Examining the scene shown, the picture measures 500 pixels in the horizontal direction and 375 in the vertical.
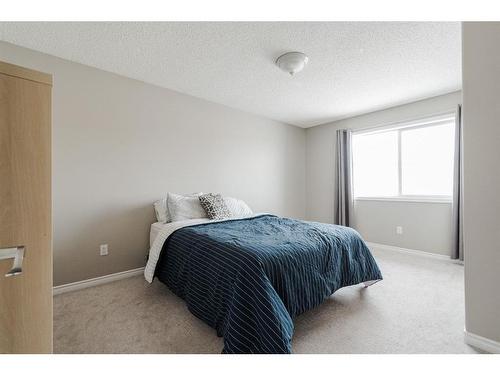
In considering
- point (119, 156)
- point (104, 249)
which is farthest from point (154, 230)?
point (119, 156)

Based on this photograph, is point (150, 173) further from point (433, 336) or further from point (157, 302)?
point (433, 336)

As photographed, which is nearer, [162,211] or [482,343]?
[482,343]

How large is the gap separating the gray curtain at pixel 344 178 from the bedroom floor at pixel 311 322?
1.72 metres

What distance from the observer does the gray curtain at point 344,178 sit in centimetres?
408

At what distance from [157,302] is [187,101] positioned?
2.42 metres

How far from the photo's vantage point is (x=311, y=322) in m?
1.74

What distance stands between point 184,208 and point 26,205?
1.89 meters

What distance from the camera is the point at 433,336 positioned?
156 centimetres

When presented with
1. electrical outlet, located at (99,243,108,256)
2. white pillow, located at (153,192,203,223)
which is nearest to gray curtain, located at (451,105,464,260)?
white pillow, located at (153,192,203,223)

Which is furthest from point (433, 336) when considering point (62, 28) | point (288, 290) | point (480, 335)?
point (62, 28)

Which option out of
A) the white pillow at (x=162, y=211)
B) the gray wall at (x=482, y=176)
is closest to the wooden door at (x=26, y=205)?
the white pillow at (x=162, y=211)

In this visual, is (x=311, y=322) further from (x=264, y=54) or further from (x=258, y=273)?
(x=264, y=54)

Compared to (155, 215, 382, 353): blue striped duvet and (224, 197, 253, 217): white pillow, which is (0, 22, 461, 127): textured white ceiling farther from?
(155, 215, 382, 353): blue striped duvet

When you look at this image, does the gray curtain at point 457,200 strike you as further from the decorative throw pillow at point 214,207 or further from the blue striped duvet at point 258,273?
the decorative throw pillow at point 214,207
